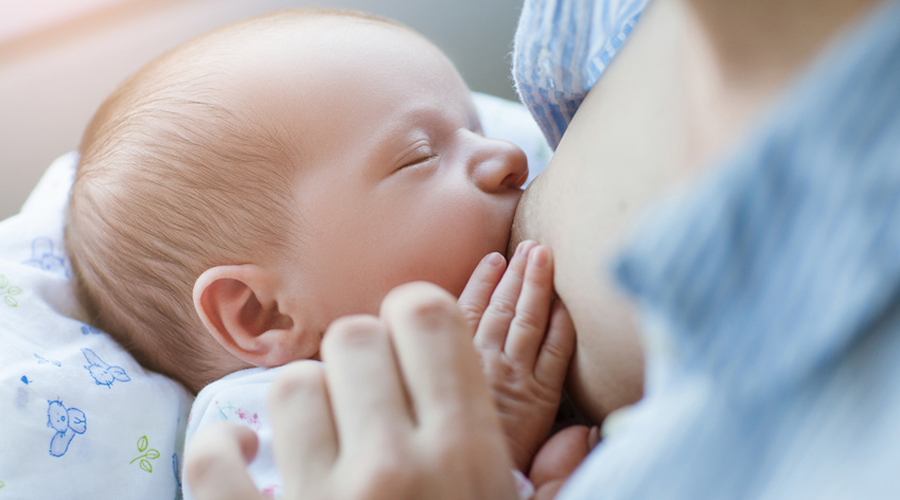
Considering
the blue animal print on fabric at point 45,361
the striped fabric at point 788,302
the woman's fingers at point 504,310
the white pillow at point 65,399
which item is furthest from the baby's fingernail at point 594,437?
the blue animal print on fabric at point 45,361

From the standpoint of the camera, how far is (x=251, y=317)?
2.86 ft

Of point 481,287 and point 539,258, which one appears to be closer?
point 539,258

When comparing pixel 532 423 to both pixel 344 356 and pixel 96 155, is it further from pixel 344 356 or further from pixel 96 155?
pixel 96 155

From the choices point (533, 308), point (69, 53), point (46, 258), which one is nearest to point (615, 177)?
point (533, 308)

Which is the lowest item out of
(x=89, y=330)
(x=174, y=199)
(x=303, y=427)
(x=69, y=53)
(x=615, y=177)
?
(x=89, y=330)

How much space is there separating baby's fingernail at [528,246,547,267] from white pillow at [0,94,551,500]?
1.94 feet

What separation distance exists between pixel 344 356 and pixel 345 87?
50cm

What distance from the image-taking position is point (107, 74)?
150cm

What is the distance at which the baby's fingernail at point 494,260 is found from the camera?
766 mm

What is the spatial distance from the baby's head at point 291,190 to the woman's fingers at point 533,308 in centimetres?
17

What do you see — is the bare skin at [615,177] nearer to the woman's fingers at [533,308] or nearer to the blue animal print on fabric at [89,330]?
the woman's fingers at [533,308]

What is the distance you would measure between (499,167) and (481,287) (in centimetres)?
18

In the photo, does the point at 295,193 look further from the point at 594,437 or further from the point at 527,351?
the point at 594,437

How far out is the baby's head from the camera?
82cm
